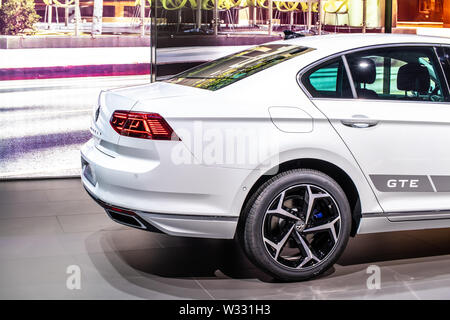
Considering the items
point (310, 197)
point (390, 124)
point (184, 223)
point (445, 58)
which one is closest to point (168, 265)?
point (184, 223)

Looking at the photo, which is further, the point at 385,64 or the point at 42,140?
the point at 42,140

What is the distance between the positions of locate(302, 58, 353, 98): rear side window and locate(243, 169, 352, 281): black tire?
0.52m

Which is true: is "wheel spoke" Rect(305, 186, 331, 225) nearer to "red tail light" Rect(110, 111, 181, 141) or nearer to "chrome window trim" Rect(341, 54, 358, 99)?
"chrome window trim" Rect(341, 54, 358, 99)

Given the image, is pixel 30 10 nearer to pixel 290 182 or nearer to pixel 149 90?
pixel 149 90

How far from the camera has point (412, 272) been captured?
5.10 m

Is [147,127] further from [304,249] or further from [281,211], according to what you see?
[304,249]

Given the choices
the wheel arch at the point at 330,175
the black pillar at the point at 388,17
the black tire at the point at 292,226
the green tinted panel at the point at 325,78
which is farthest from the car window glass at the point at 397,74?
the black pillar at the point at 388,17

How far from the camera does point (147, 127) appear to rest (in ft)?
14.6

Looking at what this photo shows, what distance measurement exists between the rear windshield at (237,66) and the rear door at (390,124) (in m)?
0.29

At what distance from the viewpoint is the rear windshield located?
482 cm

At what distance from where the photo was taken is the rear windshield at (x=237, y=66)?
482 cm
